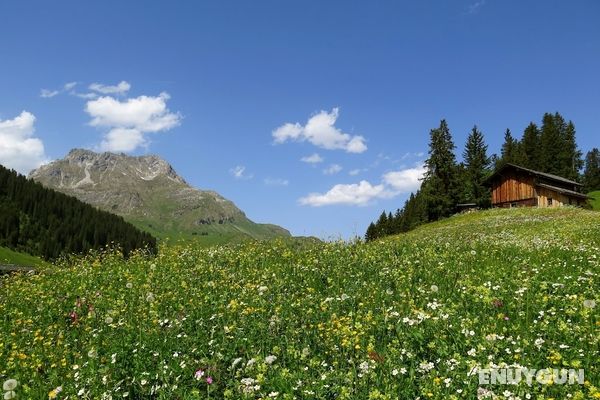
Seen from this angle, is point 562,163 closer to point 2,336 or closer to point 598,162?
point 598,162

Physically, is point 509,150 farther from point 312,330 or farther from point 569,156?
point 312,330

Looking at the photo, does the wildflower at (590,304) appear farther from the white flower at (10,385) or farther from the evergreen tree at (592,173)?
the evergreen tree at (592,173)

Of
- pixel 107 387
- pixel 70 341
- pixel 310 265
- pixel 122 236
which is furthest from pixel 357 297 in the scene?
pixel 122 236

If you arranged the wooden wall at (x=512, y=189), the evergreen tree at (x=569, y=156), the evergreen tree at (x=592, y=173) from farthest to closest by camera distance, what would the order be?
the evergreen tree at (x=592, y=173), the evergreen tree at (x=569, y=156), the wooden wall at (x=512, y=189)

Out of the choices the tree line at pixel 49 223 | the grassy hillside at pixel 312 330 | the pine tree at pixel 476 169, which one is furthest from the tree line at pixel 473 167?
the tree line at pixel 49 223

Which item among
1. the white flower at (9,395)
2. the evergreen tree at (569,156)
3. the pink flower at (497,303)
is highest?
the evergreen tree at (569,156)

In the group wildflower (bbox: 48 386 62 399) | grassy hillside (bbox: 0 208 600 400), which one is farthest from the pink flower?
wildflower (bbox: 48 386 62 399)

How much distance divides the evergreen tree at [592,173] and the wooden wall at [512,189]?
57776mm

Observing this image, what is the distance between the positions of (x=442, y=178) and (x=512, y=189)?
39.8ft

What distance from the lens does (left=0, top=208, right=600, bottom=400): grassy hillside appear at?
5453 mm

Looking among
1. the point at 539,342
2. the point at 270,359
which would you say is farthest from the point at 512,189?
the point at 270,359

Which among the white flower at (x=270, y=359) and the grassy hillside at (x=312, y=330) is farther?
the white flower at (x=270, y=359)

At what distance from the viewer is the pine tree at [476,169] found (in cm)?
8991

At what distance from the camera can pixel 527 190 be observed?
252 feet
